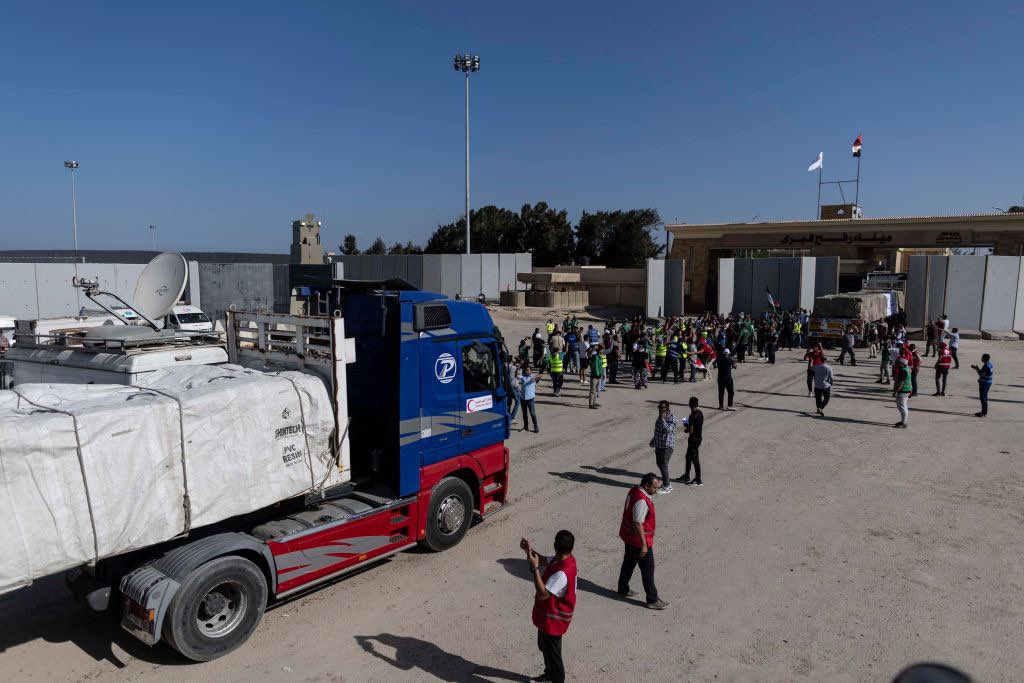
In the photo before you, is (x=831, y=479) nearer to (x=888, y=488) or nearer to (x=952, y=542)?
(x=888, y=488)

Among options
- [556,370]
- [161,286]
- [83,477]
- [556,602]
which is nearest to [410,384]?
[556,602]

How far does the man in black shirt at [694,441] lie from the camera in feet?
36.3

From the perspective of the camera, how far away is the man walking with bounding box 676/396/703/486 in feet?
36.3

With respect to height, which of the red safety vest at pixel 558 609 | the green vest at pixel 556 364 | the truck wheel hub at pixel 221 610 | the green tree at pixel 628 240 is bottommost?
the truck wheel hub at pixel 221 610

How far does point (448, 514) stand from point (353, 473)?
1.34m

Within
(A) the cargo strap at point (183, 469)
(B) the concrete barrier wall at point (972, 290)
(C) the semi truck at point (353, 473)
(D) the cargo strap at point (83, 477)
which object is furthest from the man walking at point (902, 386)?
(B) the concrete barrier wall at point (972, 290)

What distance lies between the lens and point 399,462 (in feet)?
25.8

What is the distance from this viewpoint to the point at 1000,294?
3228 cm

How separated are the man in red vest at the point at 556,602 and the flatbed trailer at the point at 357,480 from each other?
2.68 metres

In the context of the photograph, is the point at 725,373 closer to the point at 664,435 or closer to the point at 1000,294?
the point at 664,435

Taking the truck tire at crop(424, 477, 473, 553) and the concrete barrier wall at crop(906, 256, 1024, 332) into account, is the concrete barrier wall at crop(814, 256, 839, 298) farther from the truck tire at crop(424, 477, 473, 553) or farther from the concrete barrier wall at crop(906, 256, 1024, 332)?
the truck tire at crop(424, 477, 473, 553)

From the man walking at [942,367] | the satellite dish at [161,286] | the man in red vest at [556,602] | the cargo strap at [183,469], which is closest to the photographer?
the man in red vest at [556,602]

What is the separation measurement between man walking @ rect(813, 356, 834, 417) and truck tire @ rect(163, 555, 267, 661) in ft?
45.8

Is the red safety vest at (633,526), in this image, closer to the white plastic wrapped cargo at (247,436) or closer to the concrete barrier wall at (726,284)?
the white plastic wrapped cargo at (247,436)
